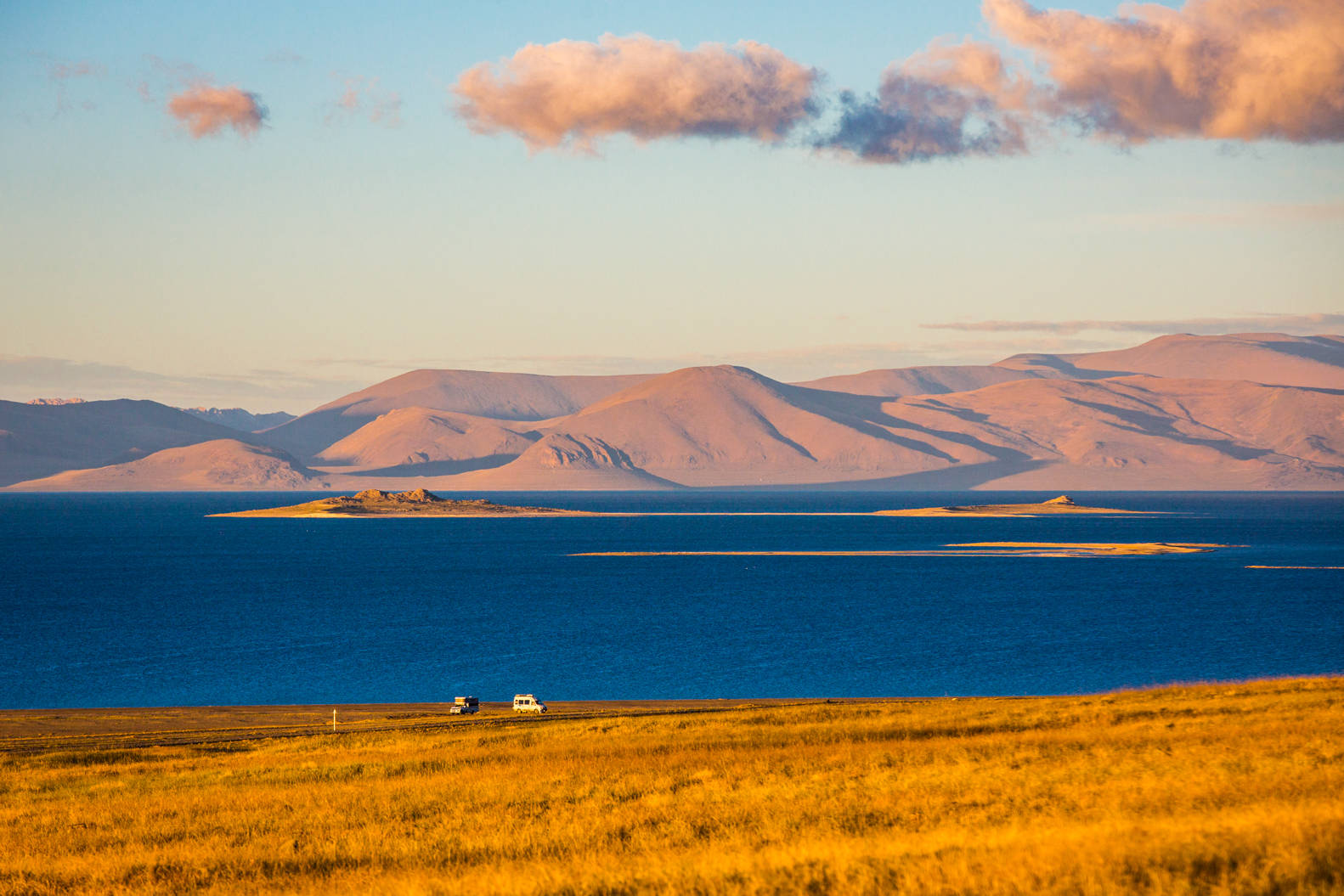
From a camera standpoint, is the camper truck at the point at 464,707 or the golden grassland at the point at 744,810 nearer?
the golden grassland at the point at 744,810

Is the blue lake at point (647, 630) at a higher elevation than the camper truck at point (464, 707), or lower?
lower

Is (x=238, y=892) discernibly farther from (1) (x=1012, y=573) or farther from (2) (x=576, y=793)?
(1) (x=1012, y=573)

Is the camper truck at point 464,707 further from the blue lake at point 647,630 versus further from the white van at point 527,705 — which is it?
the blue lake at point 647,630

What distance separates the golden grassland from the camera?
16.3 m

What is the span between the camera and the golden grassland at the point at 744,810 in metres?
16.3

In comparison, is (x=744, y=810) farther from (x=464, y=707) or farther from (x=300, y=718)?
(x=300, y=718)

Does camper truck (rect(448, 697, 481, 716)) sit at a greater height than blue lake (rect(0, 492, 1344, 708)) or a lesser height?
greater

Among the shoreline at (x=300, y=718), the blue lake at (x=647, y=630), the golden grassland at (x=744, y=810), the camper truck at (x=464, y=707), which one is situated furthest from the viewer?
the blue lake at (x=647, y=630)

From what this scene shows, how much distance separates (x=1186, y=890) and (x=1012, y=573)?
15036 centimetres

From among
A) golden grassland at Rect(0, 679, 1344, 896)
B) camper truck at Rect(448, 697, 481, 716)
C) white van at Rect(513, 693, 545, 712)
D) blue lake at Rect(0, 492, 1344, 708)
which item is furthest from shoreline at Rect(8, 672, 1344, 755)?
blue lake at Rect(0, 492, 1344, 708)

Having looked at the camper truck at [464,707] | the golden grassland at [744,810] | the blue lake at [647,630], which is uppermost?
the golden grassland at [744,810]

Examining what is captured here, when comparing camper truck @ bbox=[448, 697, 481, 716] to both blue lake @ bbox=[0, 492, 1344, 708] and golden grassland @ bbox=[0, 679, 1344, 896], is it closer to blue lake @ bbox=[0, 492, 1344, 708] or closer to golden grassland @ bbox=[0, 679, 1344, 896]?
blue lake @ bbox=[0, 492, 1344, 708]

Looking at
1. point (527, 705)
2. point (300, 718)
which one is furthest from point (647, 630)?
point (300, 718)

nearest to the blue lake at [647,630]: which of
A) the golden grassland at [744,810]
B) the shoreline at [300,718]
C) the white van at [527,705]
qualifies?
the shoreline at [300,718]
